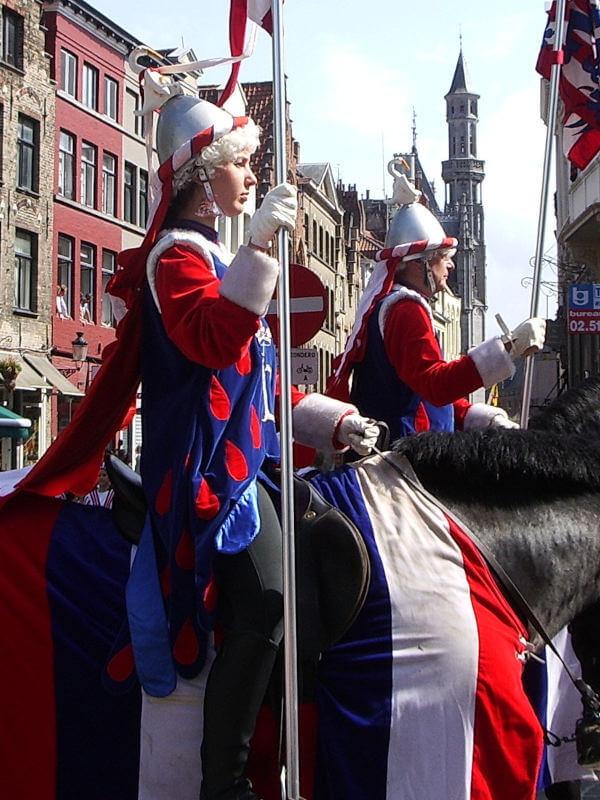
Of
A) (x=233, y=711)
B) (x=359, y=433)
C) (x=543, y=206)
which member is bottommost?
(x=233, y=711)

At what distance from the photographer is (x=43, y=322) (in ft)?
96.8

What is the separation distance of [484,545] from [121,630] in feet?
3.28

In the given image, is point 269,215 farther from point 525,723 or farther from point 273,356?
point 525,723

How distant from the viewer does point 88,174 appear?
3241cm

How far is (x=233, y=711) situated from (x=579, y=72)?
12.7ft

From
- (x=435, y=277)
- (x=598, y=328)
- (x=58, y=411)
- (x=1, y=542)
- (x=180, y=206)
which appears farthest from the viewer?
(x=58, y=411)

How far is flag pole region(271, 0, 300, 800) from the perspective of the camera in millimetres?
2643

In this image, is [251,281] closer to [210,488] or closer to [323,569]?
[210,488]

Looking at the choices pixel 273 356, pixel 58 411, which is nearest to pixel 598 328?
pixel 273 356

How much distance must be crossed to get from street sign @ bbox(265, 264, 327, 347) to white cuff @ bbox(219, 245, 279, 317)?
5.44m

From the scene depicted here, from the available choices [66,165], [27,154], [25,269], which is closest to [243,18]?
[25,269]

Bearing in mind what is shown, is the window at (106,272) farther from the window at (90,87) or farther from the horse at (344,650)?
the horse at (344,650)

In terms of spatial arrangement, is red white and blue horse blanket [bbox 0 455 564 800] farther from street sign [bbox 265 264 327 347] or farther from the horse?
street sign [bbox 265 264 327 347]

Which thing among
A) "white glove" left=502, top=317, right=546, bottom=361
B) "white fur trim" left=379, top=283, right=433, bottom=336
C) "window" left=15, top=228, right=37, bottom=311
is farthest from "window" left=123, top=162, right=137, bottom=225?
"white glove" left=502, top=317, right=546, bottom=361
